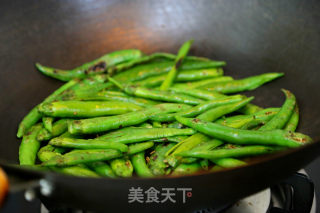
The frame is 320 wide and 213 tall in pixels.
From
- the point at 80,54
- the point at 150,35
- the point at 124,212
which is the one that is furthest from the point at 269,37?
the point at 124,212

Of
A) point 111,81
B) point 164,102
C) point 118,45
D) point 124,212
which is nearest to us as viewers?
point 124,212

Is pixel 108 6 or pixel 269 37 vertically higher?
pixel 108 6

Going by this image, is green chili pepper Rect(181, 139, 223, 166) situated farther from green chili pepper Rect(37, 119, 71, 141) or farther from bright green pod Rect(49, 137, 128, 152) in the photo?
green chili pepper Rect(37, 119, 71, 141)

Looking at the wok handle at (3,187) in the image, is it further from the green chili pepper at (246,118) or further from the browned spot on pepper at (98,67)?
the browned spot on pepper at (98,67)

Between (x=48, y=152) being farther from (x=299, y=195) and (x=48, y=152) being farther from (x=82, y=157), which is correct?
(x=299, y=195)

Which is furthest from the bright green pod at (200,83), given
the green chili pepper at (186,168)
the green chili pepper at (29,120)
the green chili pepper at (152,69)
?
the green chili pepper at (29,120)

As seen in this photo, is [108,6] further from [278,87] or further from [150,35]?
[278,87]
